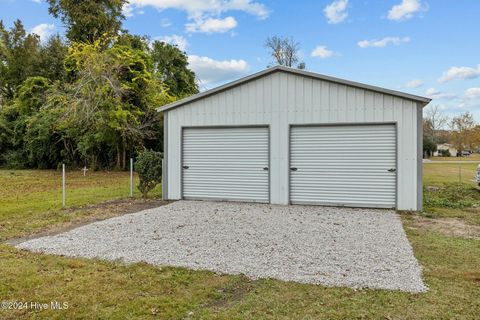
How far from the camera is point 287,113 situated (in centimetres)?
964

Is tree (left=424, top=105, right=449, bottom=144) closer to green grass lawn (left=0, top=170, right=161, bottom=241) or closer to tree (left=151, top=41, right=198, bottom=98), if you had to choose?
tree (left=151, top=41, right=198, bottom=98)

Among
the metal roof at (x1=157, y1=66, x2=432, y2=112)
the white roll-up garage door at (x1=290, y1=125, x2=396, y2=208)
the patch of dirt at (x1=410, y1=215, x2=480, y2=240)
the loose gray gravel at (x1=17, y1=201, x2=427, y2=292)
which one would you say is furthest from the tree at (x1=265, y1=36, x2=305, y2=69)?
the patch of dirt at (x1=410, y1=215, x2=480, y2=240)

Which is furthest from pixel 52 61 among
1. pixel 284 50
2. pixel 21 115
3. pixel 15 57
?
pixel 284 50

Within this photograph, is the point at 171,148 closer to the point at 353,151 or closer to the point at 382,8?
the point at 353,151

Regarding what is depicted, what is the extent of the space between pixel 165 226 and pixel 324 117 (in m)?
4.80

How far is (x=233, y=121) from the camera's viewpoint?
10.1 m

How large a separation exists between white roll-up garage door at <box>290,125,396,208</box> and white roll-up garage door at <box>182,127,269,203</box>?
868 millimetres

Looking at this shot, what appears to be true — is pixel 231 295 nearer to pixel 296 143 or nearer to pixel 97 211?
pixel 97 211

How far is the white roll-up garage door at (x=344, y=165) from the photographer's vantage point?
903 cm

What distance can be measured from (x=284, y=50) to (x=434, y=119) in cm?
2970

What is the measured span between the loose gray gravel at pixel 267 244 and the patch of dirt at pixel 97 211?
369 millimetres

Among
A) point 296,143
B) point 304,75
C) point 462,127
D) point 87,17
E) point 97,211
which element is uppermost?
point 87,17

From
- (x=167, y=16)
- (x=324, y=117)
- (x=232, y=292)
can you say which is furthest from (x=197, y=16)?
(x=232, y=292)

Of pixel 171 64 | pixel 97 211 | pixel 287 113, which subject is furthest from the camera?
pixel 171 64
